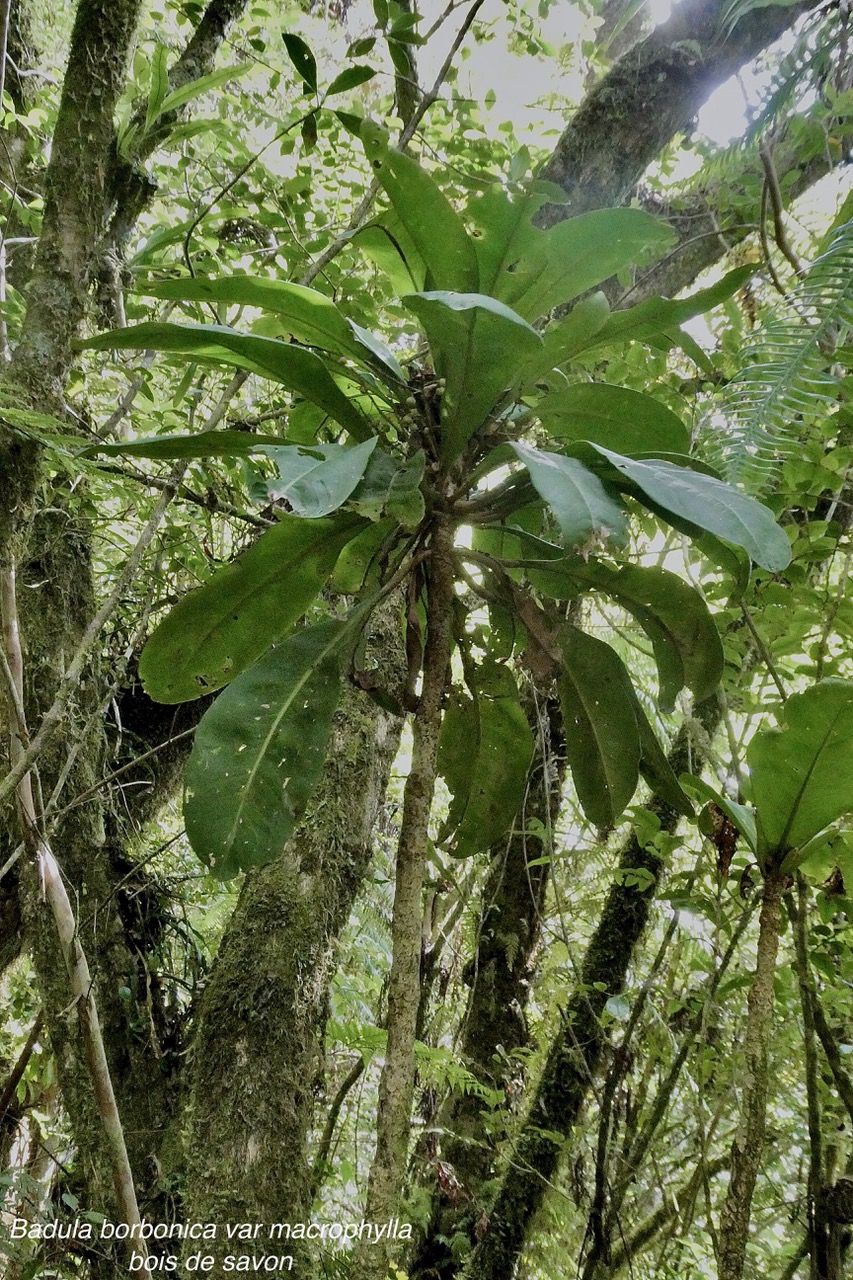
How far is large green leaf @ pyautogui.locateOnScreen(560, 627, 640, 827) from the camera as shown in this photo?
1101 mm

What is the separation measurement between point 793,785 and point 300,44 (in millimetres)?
1346

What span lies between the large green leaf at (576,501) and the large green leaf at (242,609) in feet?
1.09

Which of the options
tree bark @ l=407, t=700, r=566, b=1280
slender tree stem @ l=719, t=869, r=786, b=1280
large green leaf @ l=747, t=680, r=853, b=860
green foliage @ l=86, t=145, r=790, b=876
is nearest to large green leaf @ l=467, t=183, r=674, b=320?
green foliage @ l=86, t=145, r=790, b=876

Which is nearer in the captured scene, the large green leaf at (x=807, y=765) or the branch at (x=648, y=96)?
the large green leaf at (x=807, y=765)

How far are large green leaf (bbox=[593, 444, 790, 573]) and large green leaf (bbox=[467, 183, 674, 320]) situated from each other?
348mm

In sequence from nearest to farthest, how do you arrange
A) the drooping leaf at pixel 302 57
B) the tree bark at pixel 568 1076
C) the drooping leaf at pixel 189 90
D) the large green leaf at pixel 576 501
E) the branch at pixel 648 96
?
the large green leaf at pixel 576 501 < the drooping leaf at pixel 302 57 < the drooping leaf at pixel 189 90 < the branch at pixel 648 96 < the tree bark at pixel 568 1076

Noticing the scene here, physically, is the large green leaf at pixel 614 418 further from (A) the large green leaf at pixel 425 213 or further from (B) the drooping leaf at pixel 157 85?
(B) the drooping leaf at pixel 157 85

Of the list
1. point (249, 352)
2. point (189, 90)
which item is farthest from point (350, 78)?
point (249, 352)

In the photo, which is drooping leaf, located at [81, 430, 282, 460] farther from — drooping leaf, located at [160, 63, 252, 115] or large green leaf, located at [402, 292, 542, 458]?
drooping leaf, located at [160, 63, 252, 115]

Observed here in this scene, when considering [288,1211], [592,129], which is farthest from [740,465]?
[288,1211]

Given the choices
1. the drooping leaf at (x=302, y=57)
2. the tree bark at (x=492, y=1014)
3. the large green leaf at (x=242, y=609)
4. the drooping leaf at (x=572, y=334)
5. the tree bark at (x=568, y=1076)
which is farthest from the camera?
the tree bark at (x=492, y=1014)

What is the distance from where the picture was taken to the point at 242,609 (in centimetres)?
113

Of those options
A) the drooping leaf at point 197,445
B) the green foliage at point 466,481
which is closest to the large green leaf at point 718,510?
the green foliage at point 466,481

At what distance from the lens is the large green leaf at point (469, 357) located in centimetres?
86
